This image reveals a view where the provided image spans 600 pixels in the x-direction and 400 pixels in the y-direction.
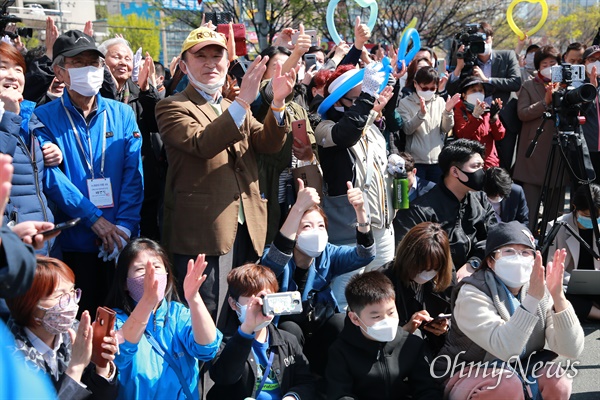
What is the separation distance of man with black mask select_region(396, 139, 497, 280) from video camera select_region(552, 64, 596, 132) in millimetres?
823

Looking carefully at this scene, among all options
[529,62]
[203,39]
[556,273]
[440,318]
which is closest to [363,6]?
[203,39]

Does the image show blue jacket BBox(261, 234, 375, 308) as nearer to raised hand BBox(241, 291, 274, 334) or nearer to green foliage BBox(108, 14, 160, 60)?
raised hand BBox(241, 291, 274, 334)

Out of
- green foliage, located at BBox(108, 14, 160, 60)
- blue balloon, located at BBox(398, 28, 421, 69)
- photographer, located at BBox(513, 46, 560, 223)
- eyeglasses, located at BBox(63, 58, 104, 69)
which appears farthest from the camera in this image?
green foliage, located at BBox(108, 14, 160, 60)

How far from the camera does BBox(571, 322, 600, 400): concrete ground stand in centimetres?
413

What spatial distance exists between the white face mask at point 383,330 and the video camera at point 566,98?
2741 mm

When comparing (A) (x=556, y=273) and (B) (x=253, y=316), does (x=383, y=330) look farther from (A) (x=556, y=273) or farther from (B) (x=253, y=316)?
(A) (x=556, y=273)

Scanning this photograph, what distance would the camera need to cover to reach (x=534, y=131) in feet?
21.8

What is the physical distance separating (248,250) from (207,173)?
51cm

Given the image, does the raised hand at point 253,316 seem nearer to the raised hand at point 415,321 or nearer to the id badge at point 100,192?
the raised hand at point 415,321

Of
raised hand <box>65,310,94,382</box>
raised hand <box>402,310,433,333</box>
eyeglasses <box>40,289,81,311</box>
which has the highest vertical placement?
eyeglasses <box>40,289,81,311</box>

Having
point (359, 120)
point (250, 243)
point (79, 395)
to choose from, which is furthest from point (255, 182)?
point (79, 395)

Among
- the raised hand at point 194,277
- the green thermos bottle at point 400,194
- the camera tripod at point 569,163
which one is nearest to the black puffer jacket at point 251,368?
the raised hand at point 194,277

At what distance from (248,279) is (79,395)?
99 cm

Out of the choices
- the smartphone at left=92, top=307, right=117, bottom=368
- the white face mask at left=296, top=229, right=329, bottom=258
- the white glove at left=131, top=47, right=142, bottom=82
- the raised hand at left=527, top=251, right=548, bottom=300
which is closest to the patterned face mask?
the smartphone at left=92, top=307, right=117, bottom=368
